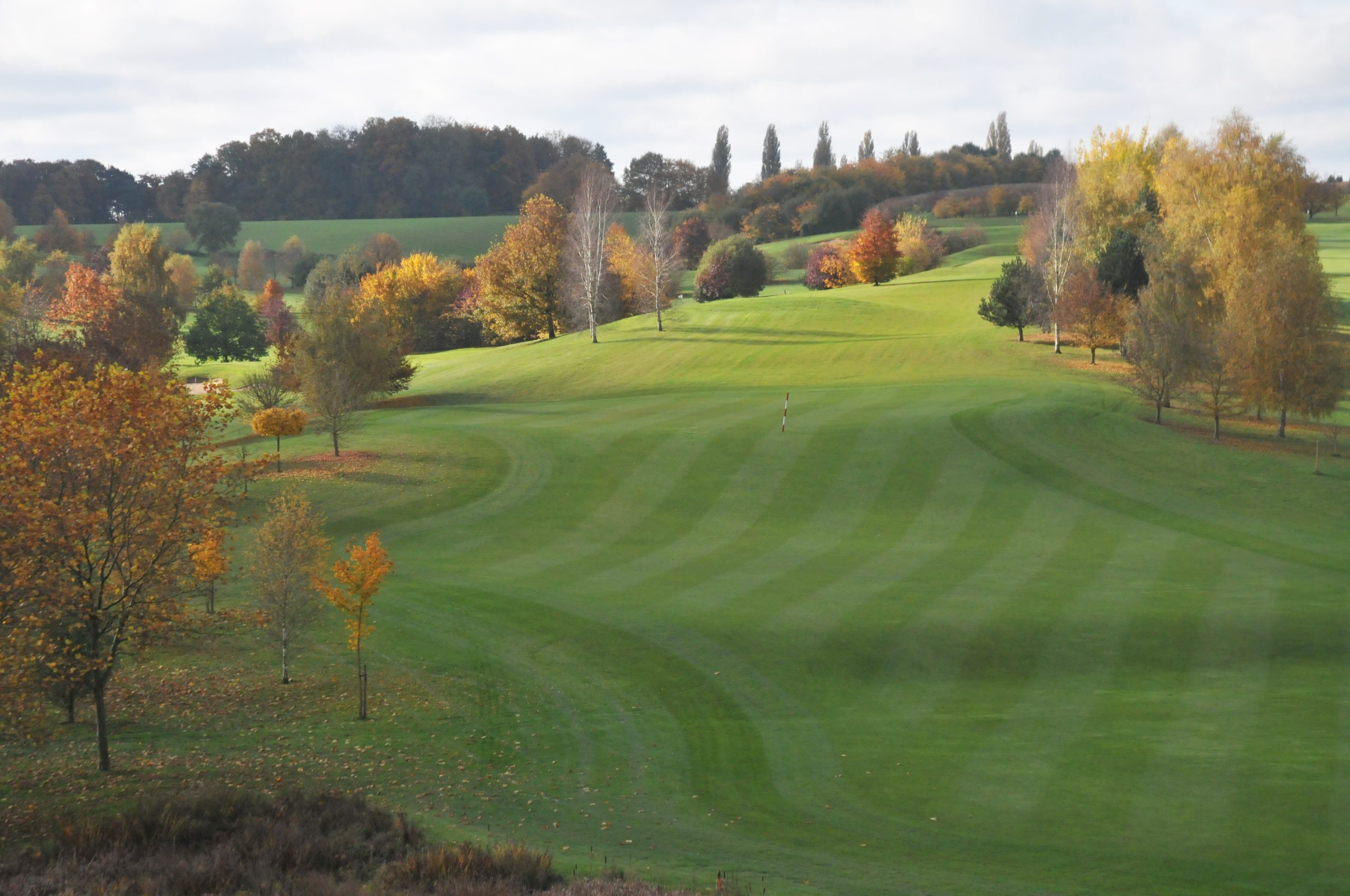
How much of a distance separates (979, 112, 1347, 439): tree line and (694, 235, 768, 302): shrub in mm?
22543

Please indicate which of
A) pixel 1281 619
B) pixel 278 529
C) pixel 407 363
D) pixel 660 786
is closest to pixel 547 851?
pixel 660 786

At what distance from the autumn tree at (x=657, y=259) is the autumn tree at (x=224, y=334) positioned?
33.8 meters

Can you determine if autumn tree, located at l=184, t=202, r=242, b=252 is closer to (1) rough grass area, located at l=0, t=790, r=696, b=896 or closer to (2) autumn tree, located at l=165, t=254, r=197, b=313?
(2) autumn tree, located at l=165, t=254, r=197, b=313

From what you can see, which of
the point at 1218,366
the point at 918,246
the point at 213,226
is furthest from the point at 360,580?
the point at 213,226

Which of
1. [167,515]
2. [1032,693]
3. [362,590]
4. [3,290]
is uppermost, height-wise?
[3,290]

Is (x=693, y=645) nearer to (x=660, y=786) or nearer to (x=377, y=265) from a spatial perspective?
(x=660, y=786)

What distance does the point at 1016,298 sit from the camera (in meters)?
57.3

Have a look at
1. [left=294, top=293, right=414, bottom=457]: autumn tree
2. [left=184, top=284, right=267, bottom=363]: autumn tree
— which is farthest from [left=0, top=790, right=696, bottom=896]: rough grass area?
[left=184, top=284, right=267, bottom=363]: autumn tree

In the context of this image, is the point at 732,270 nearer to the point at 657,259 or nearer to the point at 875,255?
the point at 875,255

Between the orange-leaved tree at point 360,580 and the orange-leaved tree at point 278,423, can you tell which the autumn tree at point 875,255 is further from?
the orange-leaved tree at point 360,580

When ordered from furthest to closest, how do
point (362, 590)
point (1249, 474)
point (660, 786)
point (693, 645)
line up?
point (1249, 474)
point (693, 645)
point (362, 590)
point (660, 786)

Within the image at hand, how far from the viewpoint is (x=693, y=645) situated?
20.8 m

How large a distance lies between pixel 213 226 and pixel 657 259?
3489 inches

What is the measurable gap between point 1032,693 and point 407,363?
38624 mm
